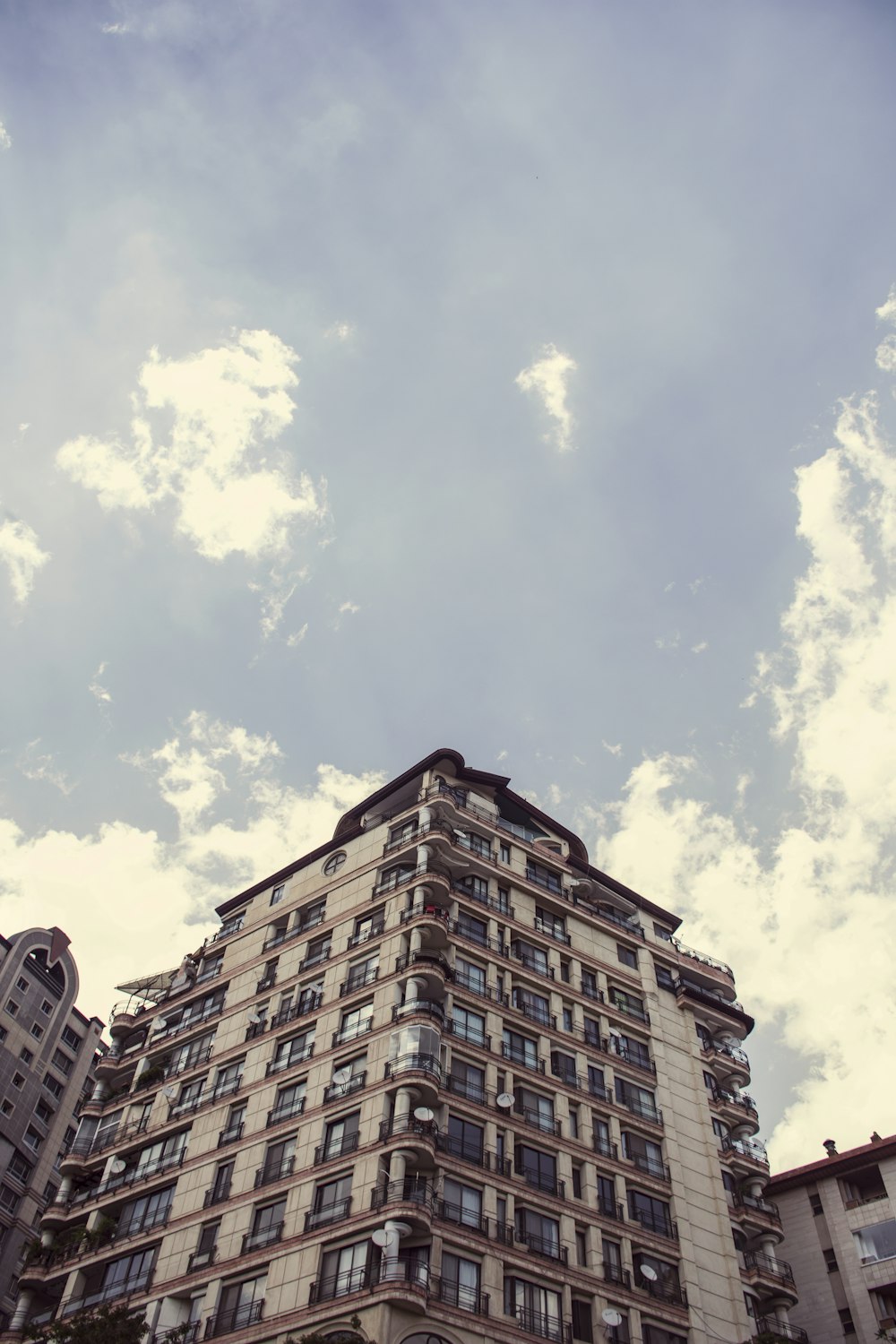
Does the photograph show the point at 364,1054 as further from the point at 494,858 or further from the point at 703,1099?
the point at 703,1099

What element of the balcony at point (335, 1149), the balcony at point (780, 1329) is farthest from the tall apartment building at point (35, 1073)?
the balcony at point (780, 1329)

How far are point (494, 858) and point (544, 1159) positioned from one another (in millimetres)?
15819

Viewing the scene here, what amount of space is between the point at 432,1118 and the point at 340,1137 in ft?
14.8

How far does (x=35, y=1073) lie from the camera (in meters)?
Answer: 89.8

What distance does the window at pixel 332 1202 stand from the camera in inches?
1741

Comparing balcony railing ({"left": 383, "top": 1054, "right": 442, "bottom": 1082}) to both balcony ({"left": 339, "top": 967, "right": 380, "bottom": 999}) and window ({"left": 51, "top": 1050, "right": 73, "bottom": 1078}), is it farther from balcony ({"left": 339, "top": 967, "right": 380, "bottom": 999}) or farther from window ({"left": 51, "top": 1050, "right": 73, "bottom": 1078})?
window ({"left": 51, "top": 1050, "right": 73, "bottom": 1078})

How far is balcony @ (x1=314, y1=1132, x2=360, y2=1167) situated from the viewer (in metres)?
46.3

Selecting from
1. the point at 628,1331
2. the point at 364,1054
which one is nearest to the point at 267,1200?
the point at 364,1054

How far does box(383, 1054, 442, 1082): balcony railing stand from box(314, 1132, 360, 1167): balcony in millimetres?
2851

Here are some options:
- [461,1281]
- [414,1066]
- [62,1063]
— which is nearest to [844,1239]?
[461,1281]

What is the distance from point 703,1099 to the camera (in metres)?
60.3

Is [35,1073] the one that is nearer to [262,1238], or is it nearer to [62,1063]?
[62,1063]

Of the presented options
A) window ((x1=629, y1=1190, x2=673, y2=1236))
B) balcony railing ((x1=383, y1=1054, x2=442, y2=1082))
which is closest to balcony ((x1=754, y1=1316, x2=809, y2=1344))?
window ((x1=629, y1=1190, x2=673, y2=1236))

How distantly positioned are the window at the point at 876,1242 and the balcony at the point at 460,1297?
2741cm
